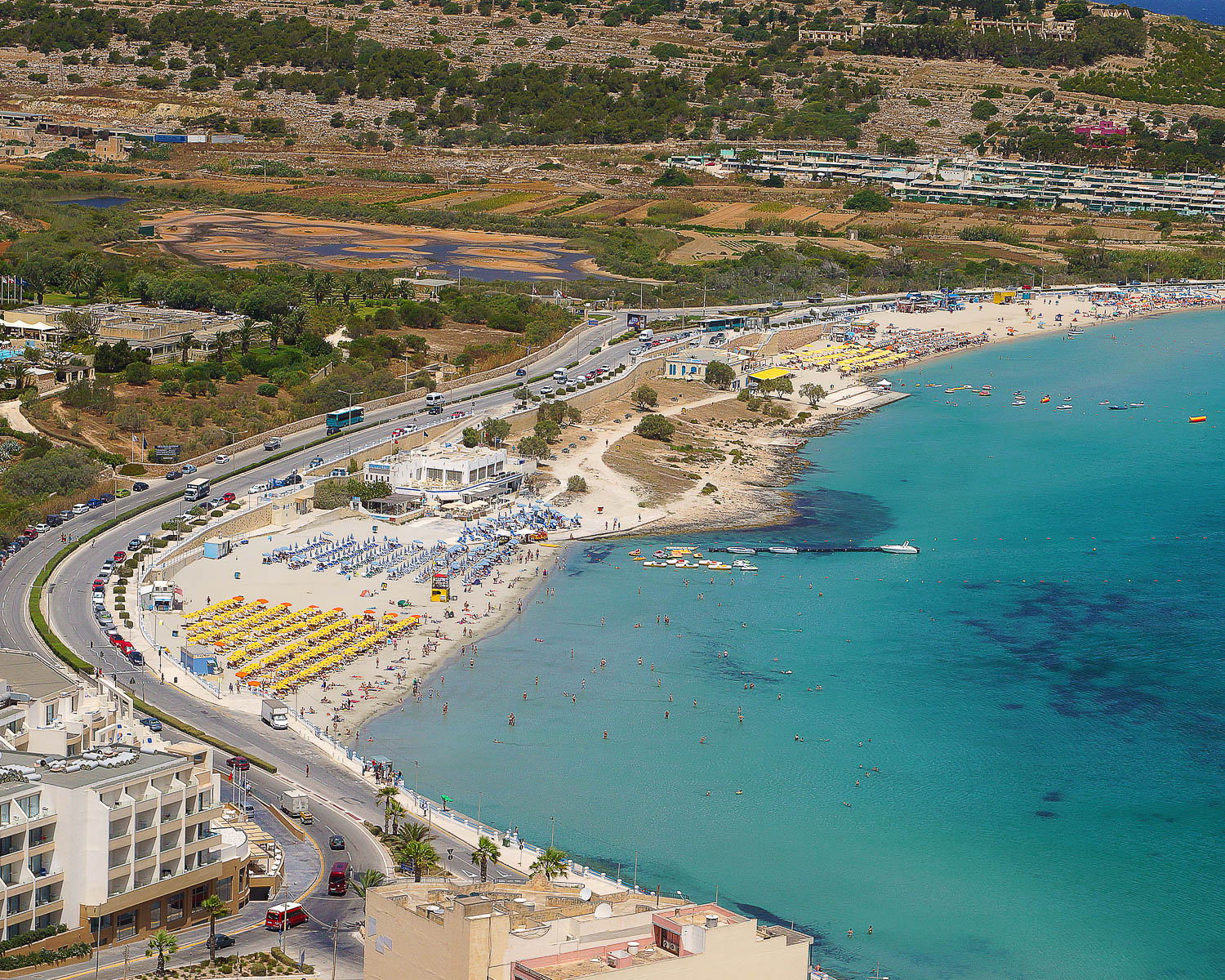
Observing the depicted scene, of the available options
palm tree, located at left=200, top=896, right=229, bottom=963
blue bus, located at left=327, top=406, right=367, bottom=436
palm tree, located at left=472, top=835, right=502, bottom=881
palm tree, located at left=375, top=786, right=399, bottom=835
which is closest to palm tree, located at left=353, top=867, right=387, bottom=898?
palm tree, located at left=472, top=835, right=502, bottom=881

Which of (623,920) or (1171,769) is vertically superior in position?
(623,920)

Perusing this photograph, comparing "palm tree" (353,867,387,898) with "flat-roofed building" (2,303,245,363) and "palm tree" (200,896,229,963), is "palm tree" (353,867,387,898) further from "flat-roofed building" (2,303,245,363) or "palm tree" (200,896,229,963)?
"flat-roofed building" (2,303,245,363)

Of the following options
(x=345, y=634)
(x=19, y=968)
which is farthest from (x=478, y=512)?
(x=19, y=968)

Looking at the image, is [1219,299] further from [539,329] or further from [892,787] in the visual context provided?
[892,787]

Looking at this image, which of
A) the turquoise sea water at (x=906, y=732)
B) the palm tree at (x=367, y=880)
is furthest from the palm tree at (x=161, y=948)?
the turquoise sea water at (x=906, y=732)

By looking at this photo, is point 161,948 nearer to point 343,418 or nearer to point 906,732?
point 906,732

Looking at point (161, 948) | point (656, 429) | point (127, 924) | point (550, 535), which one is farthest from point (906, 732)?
point (656, 429)

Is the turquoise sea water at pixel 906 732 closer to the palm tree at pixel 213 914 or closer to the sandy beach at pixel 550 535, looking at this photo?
the sandy beach at pixel 550 535
